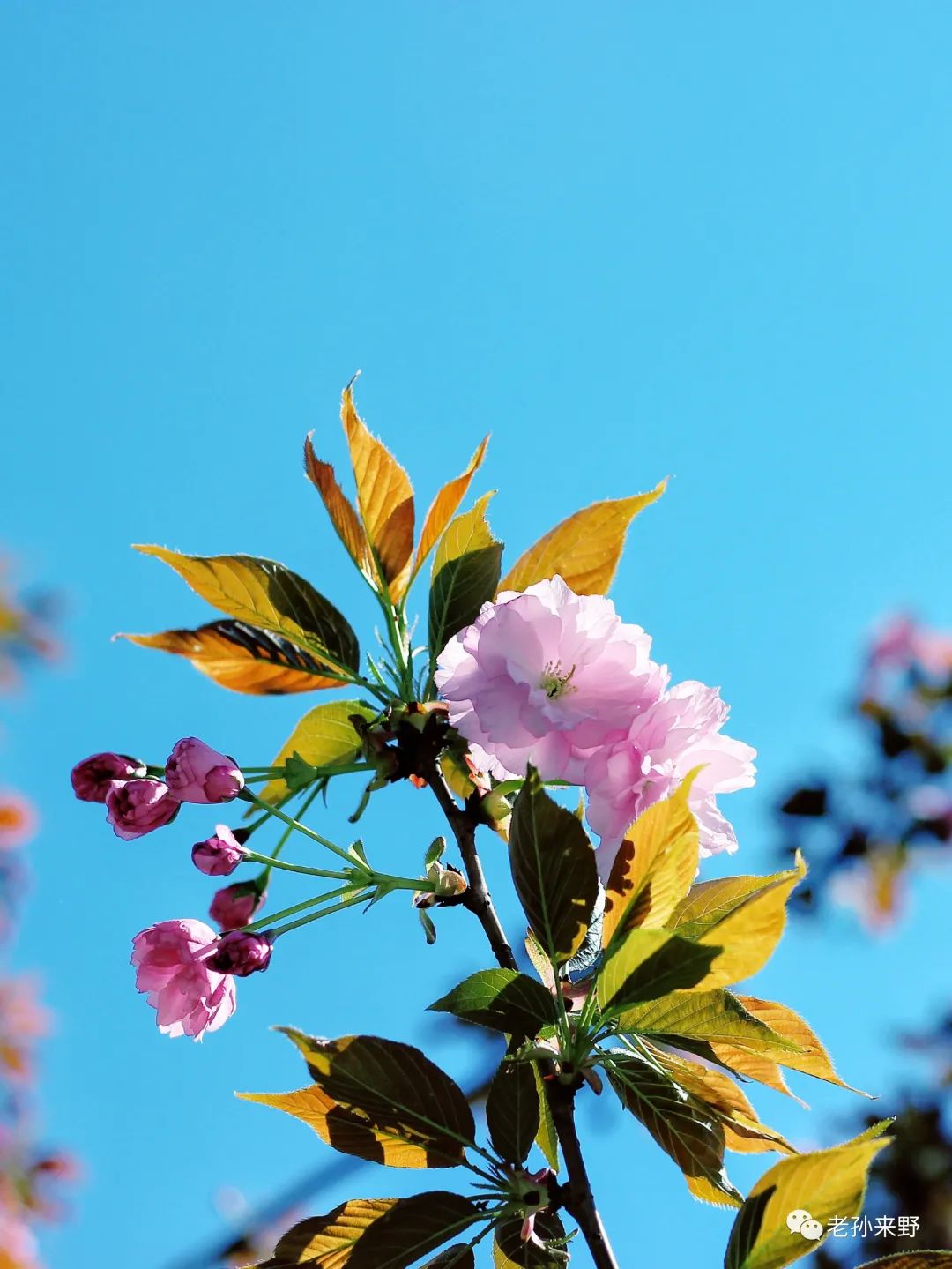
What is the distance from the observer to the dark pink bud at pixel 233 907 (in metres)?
0.78

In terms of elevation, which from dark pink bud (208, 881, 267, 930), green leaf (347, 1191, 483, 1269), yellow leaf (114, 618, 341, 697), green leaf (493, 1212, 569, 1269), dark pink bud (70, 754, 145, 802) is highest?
yellow leaf (114, 618, 341, 697)

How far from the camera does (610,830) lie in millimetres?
746

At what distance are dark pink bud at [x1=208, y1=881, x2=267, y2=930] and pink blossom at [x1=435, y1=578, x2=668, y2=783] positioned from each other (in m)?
0.20

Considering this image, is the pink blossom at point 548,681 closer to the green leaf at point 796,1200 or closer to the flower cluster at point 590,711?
the flower cluster at point 590,711

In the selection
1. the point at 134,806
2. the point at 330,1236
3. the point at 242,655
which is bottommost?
the point at 330,1236

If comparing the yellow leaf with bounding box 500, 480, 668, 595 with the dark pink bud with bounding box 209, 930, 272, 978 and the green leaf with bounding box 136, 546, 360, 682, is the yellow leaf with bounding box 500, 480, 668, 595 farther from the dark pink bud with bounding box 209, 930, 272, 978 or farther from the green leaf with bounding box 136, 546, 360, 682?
the dark pink bud with bounding box 209, 930, 272, 978

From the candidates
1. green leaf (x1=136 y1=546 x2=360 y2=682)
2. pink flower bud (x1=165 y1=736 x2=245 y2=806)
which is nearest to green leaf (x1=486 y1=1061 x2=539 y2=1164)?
pink flower bud (x1=165 y1=736 x2=245 y2=806)

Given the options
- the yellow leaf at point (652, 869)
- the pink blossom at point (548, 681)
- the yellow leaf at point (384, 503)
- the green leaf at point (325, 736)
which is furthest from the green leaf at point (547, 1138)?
the yellow leaf at point (384, 503)

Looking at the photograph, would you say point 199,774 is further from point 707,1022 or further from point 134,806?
point 707,1022

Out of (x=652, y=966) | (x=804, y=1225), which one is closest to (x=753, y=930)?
(x=652, y=966)

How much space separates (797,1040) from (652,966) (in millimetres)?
196

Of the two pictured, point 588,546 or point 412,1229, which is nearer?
point 412,1229

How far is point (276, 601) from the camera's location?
95 centimetres

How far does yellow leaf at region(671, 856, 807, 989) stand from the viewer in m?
0.58
